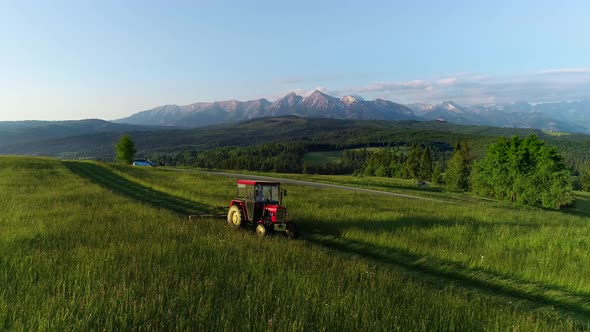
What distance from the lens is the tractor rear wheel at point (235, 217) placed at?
51.2 ft

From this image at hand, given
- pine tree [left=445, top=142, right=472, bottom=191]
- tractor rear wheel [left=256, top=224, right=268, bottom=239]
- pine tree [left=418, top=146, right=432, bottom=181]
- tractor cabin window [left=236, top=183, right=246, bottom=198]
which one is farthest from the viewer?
pine tree [left=418, top=146, right=432, bottom=181]

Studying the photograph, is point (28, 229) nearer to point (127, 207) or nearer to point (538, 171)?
point (127, 207)

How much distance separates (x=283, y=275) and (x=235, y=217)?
8.85 m

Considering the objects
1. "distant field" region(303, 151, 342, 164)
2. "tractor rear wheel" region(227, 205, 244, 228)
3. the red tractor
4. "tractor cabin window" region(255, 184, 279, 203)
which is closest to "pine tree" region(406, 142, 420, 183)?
"distant field" region(303, 151, 342, 164)

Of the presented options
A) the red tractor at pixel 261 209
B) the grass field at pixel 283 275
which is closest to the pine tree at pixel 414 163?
the grass field at pixel 283 275

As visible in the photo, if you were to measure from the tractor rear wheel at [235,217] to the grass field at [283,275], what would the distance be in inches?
50.3

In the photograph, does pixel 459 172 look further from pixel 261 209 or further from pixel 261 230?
pixel 261 230

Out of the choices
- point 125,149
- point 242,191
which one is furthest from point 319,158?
point 242,191

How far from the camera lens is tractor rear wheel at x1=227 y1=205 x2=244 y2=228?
1559cm

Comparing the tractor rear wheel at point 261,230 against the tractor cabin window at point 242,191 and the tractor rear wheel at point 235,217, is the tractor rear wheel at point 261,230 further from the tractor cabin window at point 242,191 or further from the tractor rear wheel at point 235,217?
the tractor cabin window at point 242,191

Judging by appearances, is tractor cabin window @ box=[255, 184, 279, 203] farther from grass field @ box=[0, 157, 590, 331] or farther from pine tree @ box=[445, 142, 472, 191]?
pine tree @ box=[445, 142, 472, 191]

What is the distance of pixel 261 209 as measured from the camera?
15336 mm

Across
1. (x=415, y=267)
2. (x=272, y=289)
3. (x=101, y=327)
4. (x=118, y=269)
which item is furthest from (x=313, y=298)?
(x=415, y=267)

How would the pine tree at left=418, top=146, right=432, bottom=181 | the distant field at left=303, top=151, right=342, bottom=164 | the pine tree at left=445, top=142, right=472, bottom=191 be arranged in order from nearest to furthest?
the pine tree at left=445, top=142, right=472, bottom=191, the pine tree at left=418, top=146, right=432, bottom=181, the distant field at left=303, top=151, right=342, bottom=164
